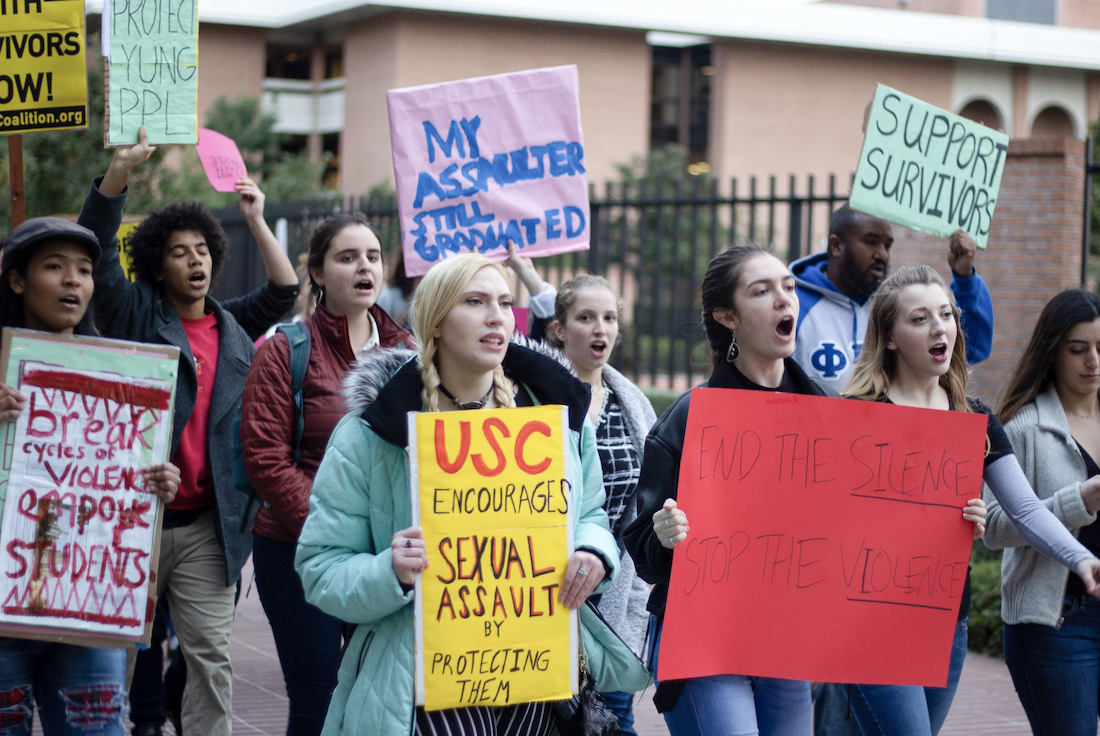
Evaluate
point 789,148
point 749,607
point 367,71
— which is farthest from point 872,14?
point 749,607

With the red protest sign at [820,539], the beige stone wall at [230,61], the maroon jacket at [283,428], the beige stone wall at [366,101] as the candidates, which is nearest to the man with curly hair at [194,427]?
the maroon jacket at [283,428]

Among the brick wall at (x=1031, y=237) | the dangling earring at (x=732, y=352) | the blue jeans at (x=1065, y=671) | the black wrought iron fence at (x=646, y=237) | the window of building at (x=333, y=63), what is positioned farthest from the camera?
the window of building at (x=333, y=63)

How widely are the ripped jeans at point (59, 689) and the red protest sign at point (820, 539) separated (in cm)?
149

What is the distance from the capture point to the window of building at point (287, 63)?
41.9 meters

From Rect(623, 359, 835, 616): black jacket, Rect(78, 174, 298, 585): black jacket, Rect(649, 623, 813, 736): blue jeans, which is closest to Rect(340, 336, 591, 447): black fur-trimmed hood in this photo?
Rect(623, 359, 835, 616): black jacket

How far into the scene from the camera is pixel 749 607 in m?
3.20

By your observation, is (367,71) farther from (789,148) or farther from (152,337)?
(152,337)

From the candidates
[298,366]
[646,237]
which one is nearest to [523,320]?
[298,366]

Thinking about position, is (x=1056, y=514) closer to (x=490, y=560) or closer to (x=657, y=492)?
(x=657, y=492)

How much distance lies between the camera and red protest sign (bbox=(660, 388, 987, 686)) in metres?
3.13

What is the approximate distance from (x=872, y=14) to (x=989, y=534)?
40.8 metres

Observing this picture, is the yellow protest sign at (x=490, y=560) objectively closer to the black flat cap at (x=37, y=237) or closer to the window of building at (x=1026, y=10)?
the black flat cap at (x=37, y=237)

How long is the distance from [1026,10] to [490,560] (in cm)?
4982

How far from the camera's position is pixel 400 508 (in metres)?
2.86
